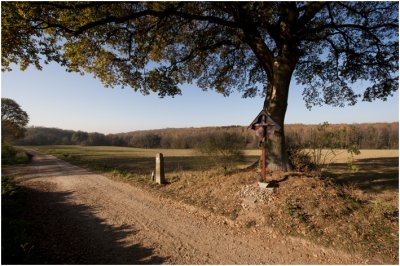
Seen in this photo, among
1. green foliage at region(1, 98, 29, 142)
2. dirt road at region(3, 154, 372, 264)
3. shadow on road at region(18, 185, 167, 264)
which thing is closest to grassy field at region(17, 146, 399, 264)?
dirt road at region(3, 154, 372, 264)

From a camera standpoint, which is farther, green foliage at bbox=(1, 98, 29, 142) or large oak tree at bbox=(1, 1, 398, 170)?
green foliage at bbox=(1, 98, 29, 142)

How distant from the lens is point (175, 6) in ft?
28.0

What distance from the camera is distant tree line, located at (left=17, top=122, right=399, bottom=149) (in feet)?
29.6

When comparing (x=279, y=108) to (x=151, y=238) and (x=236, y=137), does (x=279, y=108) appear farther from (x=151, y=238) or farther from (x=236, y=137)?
(x=151, y=238)

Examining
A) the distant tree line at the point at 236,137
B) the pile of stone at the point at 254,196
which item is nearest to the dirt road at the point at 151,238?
the pile of stone at the point at 254,196

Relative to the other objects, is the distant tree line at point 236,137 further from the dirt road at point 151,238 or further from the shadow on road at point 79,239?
the shadow on road at point 79,239

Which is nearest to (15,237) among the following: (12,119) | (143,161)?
(143,161)

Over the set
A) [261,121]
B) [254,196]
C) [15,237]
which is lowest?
[15,237]

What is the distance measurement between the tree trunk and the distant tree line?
51.9 inches

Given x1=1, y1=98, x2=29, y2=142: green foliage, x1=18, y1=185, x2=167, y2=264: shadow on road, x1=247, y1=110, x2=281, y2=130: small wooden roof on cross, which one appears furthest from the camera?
x1=1, y1=98, x2=29, y2=142: green foliage

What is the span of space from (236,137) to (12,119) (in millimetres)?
43110

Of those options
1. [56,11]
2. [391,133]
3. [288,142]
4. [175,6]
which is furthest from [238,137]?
[391,133]

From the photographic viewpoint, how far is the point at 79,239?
557 cm

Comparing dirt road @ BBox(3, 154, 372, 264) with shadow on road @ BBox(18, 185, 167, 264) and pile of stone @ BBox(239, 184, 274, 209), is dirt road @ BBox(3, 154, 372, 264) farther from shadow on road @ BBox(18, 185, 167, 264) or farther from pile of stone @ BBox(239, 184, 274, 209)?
pile of stone @ BBox(239, 184, 274, 209)
